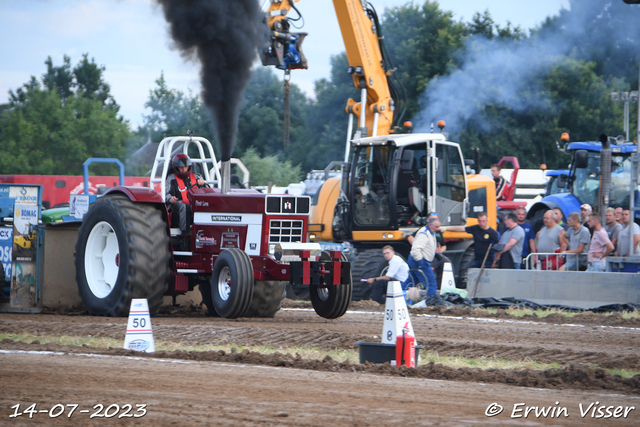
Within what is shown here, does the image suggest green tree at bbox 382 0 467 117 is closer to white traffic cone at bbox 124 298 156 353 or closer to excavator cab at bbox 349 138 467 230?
excavator cab at bbox 349 138 467 230

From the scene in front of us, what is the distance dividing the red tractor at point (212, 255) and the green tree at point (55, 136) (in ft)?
146

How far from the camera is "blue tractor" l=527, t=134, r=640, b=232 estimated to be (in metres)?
16.2

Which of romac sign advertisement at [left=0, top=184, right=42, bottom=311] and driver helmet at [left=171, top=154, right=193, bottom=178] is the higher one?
driver helmet at [left=171, top=154, right=193, bottom=178]

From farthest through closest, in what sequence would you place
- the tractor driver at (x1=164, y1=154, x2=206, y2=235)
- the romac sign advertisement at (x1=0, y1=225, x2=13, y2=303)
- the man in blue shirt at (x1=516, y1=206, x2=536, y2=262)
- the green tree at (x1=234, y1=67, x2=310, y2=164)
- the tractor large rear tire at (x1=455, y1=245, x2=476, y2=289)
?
the green tree at (x1=234, y1=67, x2=310, y2=164)
the tractor large rear tire at (x1=455, y1=245, x2=476, y2=289)
the man in blue shirt at (x1=516, y1=206, x2=536, y2=262)
the romac sign advertisement at (x1=0, y1=225, x2=13, y2=303)
the tractor driver at (x1=164, y1=154, x2=206, y2=235)

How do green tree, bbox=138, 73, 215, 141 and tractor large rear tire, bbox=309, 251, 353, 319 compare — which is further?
green tree, bbox=138, 73, 215, 141

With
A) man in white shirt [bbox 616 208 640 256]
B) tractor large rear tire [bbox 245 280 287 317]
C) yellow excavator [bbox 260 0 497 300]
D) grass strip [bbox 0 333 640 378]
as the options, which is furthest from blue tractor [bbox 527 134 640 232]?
grass strip [bbox 0 333 640 378]

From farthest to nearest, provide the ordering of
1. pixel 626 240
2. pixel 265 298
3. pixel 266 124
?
pixel 266 124, pixel 626 240, pixel 265 298

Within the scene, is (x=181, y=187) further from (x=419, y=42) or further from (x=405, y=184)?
(x=419, y=42)

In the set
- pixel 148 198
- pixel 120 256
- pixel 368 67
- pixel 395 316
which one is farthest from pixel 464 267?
pixel 395 316

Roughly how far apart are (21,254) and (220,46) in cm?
382

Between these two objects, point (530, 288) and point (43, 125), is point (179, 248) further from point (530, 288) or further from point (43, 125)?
point (43, 125)

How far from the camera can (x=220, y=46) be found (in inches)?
419

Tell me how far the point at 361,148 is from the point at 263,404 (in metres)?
10.5

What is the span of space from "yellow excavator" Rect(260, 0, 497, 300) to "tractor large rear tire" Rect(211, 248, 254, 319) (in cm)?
454
